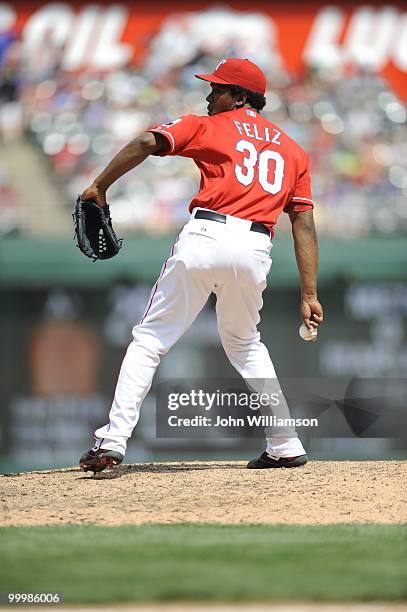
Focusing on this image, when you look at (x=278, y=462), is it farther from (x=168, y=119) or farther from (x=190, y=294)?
(x=168, y=119)

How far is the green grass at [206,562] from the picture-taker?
2.31 m

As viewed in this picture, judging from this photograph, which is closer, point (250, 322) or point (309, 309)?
point (250, 322)

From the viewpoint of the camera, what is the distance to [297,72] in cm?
1270

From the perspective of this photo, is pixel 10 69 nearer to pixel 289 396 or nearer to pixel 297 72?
pixel 297 72

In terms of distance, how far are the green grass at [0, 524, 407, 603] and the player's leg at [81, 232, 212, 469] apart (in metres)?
0.69

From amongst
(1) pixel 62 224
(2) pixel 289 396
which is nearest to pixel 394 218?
(2) pixel 289 396

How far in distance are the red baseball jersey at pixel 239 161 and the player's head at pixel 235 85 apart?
6 cm

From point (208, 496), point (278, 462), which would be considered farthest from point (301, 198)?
point (208, 496)

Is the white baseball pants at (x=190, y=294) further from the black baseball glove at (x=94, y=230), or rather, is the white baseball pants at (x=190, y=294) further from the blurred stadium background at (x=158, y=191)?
the blurred stadium background at (x=158, y=191)

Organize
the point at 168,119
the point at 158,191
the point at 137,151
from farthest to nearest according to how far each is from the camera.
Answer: the point at 168,119 → the point at 158,191 → the point at 137,151

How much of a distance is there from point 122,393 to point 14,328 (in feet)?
13.2

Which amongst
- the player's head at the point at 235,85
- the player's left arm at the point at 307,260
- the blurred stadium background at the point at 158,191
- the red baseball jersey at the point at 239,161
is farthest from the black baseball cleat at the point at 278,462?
the blurred stadium background at the point at 158,191

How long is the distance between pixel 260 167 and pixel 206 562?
1788 millimetres

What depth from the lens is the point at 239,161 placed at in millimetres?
3869
